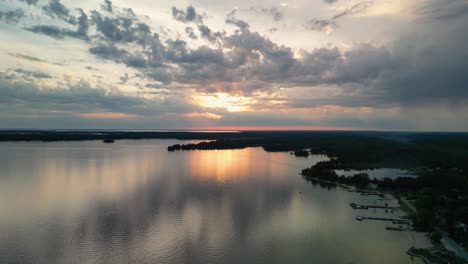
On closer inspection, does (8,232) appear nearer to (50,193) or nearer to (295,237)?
(50,193)

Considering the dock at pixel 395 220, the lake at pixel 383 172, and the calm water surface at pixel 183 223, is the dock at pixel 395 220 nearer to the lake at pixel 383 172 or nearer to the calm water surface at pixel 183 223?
the calm water surface at pixel 183 223

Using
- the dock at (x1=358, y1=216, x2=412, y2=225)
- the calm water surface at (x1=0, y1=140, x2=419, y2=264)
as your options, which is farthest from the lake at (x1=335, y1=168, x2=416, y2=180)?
the dock at (x1=358, y1=216, x2=412, y2=225)

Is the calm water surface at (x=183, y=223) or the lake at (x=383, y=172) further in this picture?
the lake at (x=383, y=172)

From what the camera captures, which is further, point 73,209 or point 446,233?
point 73,209

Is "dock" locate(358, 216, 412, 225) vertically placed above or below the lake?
below

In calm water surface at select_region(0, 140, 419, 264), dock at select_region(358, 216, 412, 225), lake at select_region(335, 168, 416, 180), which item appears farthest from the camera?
lake at select_region(335, 168, 416, 180)

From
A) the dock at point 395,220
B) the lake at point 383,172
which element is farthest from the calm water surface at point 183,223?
the lake at point 383,172

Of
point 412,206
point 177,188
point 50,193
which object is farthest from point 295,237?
point 50,193

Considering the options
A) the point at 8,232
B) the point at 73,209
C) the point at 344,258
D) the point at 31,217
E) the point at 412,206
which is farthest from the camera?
the point at 412,206

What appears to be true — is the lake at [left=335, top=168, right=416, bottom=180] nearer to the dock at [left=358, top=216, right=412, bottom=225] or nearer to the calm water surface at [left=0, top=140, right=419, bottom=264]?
the calm water surface at [left=0, top=140, right=419, bottom=264]
